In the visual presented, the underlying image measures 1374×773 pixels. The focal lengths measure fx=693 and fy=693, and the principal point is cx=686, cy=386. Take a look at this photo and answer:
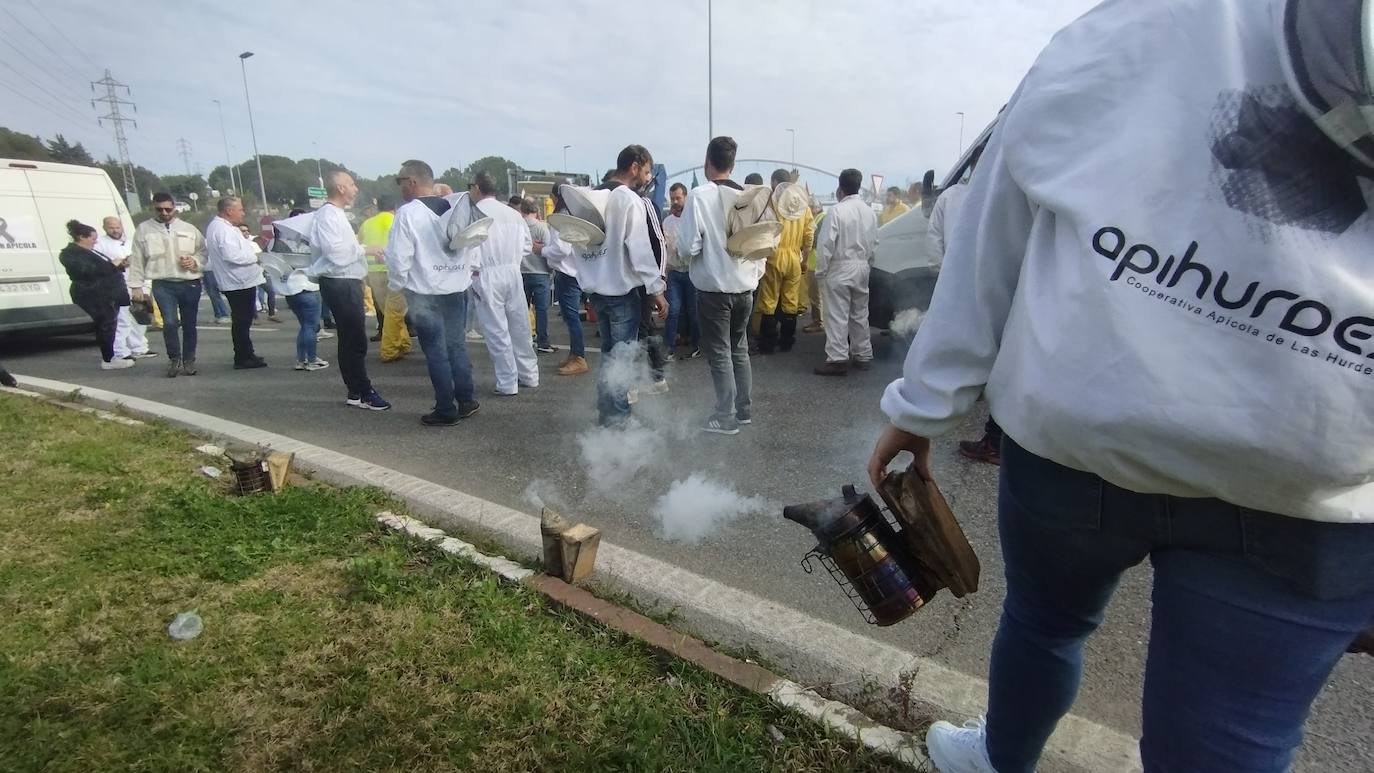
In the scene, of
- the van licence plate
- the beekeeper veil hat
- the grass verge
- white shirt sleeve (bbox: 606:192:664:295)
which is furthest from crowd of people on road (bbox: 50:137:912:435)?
the beekeeper veil hat

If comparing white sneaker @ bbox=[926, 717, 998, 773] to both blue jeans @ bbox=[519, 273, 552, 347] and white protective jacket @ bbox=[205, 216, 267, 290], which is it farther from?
white protective jacket @ bbox=[205, 216, 267, 290]

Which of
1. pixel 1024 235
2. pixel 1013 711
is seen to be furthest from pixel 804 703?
pixel 1024 235

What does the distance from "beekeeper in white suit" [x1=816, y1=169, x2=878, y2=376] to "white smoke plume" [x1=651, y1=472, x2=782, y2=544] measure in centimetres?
312

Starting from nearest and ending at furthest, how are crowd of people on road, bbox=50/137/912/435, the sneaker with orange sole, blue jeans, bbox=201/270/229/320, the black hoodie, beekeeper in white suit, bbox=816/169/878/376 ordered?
crowd of people on road, bbox=50/137/912/435 < beekeeper in white suit, bbox=816/169/878/376 < the sneaker with orange sole < the black hoodie < blue jeans, bbox=201/270/229/320

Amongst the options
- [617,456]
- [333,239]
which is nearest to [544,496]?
[617,456]

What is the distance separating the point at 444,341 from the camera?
5.27m

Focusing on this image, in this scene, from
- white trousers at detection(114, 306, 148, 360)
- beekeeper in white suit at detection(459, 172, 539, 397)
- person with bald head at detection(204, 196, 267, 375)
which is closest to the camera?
beekeeper in white suit at detection(459, 172, 539, 397)

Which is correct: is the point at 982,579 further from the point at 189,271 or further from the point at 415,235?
the point at 189,271

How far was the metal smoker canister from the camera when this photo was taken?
161cm

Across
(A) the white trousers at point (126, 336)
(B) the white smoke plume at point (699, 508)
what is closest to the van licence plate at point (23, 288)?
(A) the white trousers at point (126, 336)

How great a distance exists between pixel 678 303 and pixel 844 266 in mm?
1854

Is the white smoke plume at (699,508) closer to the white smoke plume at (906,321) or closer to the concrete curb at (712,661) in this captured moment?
the concrete curb at (712,661)

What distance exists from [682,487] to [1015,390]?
280cm

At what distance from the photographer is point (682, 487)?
3.78 metres
